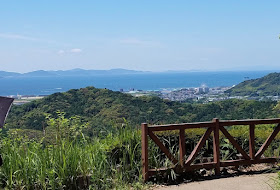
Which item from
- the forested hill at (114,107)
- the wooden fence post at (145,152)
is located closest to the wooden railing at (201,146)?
the wooden fence post at (145,152)

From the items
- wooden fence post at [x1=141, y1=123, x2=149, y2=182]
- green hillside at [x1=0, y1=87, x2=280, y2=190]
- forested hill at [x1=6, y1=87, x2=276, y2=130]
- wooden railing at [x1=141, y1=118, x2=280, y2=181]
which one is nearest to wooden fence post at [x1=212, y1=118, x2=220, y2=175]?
wooden railing at [x1=141, y1=118, x2=280, y2=181]

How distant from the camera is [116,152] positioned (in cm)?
675

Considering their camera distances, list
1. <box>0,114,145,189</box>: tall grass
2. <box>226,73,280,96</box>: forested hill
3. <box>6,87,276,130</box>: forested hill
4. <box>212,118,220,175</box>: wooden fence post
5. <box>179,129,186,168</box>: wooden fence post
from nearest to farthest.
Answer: <box>0,114,145,189</box>: tall grass, <box>179,129,186,168</box>: wooden fence post, <box>212,118,220,175</box>: wooden fence post, <box>6,87,276,130</box>: forested hill, <box>226,73,280,96</box>: forested hill

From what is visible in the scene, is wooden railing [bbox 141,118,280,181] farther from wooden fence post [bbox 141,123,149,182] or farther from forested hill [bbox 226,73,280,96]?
forested hill [bbox 226,73,280,96]

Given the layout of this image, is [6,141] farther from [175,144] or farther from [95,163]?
[175,144]

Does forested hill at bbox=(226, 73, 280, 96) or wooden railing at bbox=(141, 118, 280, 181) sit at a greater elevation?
wooden railing at bbox=(141, 118, 280, 181)

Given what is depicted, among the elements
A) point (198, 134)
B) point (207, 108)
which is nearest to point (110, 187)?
point (198, 134)

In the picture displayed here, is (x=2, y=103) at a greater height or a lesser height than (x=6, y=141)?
greater

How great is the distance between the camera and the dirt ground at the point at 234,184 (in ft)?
21.0

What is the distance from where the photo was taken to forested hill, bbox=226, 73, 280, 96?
2623 inches

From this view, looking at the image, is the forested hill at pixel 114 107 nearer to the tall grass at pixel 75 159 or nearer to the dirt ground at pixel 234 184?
the dirt ground at pixel 234 184

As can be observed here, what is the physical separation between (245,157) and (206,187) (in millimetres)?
1289

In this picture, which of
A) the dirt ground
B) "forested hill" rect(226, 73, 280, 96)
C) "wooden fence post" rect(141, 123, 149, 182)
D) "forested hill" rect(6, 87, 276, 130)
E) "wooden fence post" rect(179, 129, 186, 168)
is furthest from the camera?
"forested hill" rect(226, 73, 280, 96)

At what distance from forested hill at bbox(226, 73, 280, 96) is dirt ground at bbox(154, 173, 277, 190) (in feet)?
193
